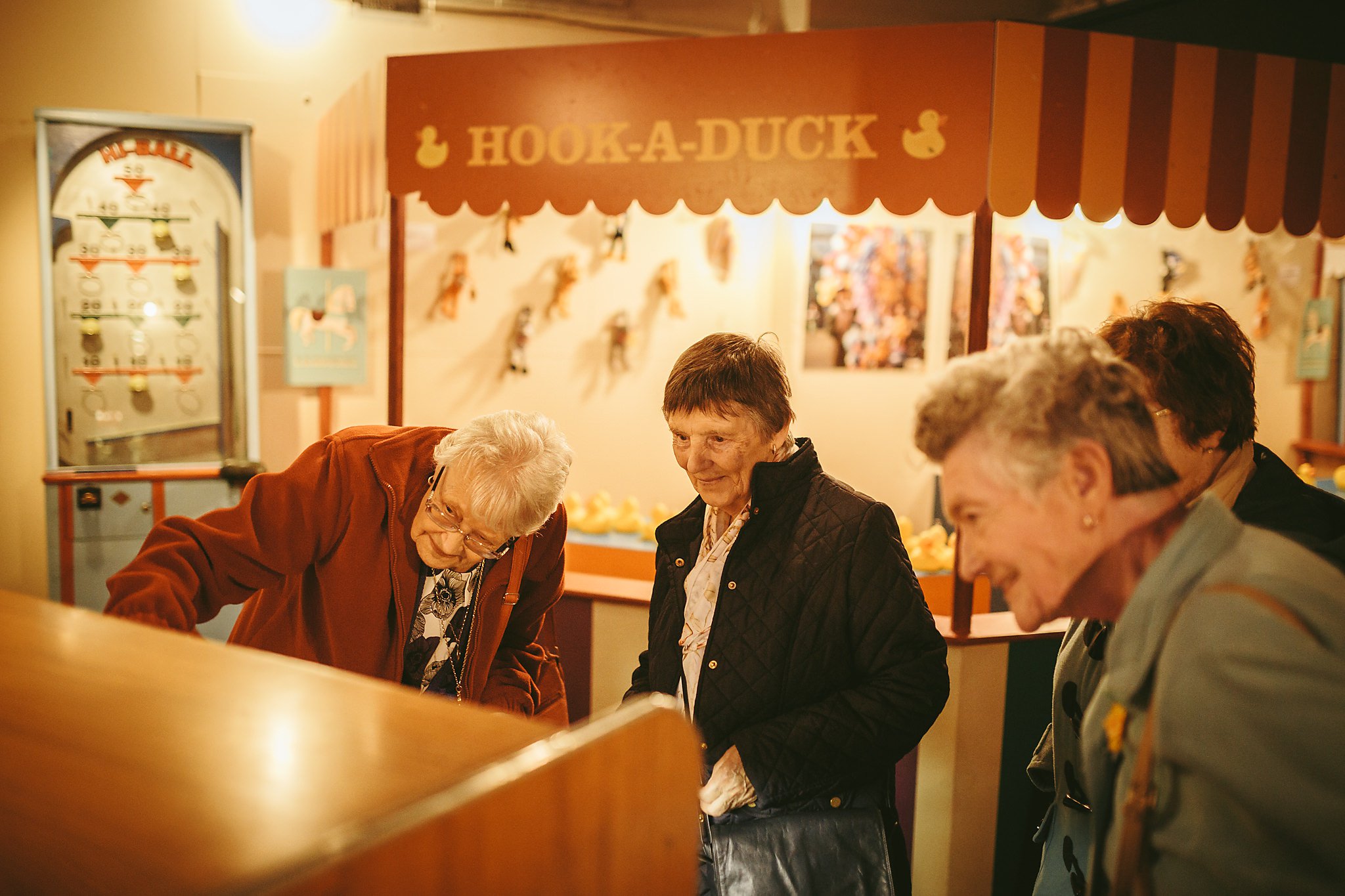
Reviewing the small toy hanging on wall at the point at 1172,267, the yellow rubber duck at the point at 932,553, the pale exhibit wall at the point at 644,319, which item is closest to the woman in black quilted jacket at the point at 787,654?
the yellow rubber duck at the point at 932,553

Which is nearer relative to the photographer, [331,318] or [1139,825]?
[1139,825]

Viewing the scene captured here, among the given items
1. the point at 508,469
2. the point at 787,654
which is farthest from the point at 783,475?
the point at 508,469

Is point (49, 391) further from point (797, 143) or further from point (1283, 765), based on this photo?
point (1283, 765)

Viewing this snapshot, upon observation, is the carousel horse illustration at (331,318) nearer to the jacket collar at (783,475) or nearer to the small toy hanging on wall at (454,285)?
the small toy hanging on wall at (454,285)

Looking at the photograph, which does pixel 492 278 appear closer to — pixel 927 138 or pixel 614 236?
pixel 614 236

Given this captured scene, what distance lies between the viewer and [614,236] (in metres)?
5.23

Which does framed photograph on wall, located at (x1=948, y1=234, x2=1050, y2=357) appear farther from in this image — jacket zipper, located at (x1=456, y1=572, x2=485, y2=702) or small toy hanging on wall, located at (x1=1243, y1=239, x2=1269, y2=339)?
jacket zipper, located at (x1=456, y1=572, x2=485, y2=702)

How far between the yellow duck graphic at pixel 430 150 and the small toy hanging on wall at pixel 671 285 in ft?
8.00

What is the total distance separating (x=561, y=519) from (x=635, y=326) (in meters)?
3.56

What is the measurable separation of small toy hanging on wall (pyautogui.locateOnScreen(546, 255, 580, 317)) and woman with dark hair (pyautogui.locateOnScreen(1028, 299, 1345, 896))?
3960 mm

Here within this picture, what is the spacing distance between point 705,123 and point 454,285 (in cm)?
260

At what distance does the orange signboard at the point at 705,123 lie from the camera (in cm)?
268

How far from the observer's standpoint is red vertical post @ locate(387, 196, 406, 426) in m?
3.29

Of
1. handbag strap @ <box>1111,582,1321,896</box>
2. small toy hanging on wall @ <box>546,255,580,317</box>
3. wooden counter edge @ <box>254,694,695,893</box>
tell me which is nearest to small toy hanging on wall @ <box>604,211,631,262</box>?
small toy hanging on wall @ <box>546,255,580,317</box>
